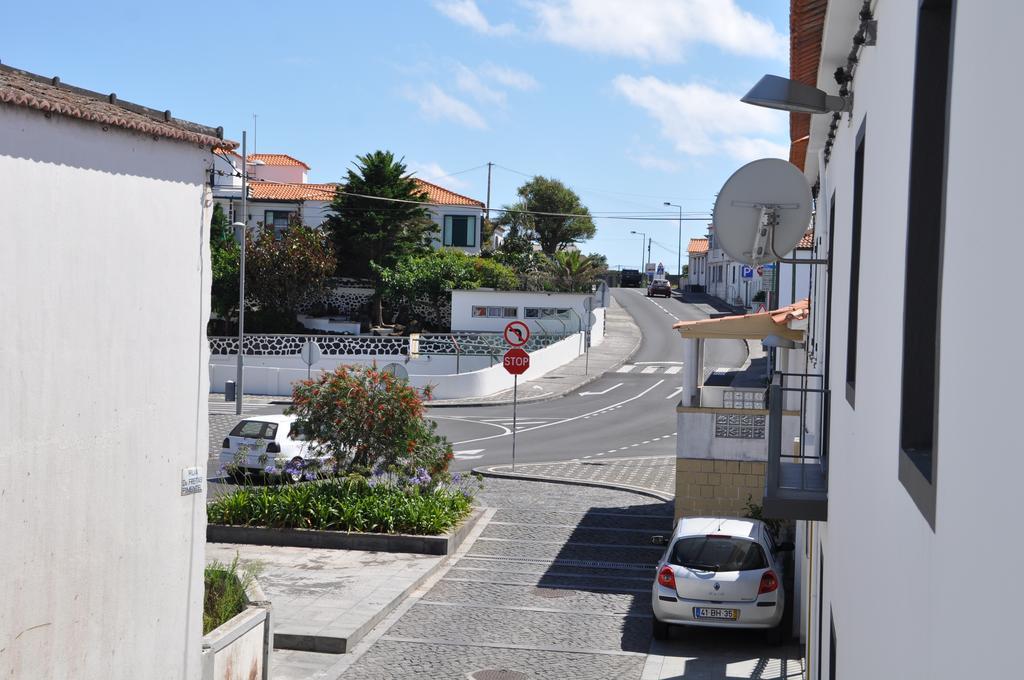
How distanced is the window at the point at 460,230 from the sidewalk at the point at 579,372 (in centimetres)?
1013

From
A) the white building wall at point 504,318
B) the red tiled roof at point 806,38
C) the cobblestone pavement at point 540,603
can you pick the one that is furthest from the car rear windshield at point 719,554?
the white building wall at point 504,318

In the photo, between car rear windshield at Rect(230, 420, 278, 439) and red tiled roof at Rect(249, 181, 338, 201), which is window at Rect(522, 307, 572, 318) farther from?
car rear windshield at Rect(230, 420, 278, 439)

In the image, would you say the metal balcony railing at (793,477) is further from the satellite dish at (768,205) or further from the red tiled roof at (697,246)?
the red tiled roof at (697,246)

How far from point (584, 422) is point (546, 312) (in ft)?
61.1

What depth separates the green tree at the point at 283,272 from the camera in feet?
168

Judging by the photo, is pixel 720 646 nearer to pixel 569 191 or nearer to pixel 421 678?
pixel 421 678

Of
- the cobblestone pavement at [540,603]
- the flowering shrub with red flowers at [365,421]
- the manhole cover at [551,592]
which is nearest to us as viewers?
the cobblestone pavement at [540,603]

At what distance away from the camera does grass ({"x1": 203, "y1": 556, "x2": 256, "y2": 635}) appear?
11336 mm

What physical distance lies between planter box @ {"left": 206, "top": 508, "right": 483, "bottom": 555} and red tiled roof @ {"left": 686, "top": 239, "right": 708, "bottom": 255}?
93.8m

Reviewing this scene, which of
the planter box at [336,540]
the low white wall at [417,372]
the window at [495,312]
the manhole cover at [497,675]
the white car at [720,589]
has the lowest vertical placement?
the manhole cover at [497,675]

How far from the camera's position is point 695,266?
113 m

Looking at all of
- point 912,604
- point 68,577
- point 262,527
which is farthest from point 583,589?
point 912,604

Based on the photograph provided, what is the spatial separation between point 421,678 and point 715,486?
8.29 metres

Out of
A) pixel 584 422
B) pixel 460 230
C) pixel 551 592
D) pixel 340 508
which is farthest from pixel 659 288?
pixel 551 592
